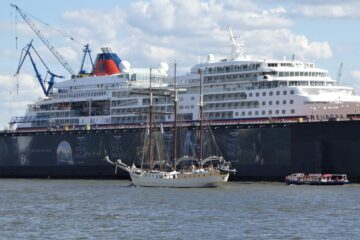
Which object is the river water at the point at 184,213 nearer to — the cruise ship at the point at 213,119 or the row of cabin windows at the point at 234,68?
the cruise ship at the point at 213,119

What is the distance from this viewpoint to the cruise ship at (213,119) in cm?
10325

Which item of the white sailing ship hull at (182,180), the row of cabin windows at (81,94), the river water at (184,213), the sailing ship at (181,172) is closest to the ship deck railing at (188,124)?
the row of cabin windows at (81,94)

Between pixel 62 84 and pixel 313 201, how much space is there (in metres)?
64.4

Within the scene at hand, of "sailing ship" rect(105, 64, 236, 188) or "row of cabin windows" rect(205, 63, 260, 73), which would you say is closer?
"sailing ship" rect(105, 64, 236, 188)

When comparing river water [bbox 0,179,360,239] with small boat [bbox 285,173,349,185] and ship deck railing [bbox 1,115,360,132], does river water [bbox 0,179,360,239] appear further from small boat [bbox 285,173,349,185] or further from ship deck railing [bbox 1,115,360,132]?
ship deck railing [bbox 1,115,360,132]

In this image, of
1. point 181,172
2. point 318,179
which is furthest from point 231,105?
point 181,172

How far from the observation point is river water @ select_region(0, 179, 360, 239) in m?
57.1

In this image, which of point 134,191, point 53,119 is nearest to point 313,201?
point 134,191

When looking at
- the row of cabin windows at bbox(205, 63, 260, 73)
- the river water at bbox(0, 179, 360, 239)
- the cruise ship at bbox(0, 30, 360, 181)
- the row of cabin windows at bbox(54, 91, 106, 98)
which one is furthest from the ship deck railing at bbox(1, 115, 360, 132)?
the river water at bbox(0, 179, 360, 239)

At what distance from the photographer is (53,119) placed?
13362 centimetres

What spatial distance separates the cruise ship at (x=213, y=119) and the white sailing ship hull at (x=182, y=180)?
11.9m

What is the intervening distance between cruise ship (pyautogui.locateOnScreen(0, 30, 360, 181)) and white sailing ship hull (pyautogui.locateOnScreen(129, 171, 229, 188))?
11904 millimetres

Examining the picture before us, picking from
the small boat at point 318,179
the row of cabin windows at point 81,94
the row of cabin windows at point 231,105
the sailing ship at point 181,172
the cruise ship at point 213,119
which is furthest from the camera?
the row of cabin windows at point 81,94

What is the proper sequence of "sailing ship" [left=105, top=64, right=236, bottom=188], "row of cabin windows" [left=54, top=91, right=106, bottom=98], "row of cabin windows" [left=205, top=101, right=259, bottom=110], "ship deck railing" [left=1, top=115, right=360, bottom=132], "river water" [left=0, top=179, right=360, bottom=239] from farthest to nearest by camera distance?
"row of cabin windows" [left=54, top=91, right=106, bottom=98], "row of cabin windows" [left=205, top=101, right=259, bottom=110], "ship deck railing" [left=1, top=115, right=360, bottom=132], "sailing ship" [left=105, top=64, right=236, bottom=188], "river water" [left=0, top=179, right=360, bottom=239]
